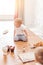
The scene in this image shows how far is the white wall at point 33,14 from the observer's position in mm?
2768

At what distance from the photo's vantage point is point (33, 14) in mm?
3133

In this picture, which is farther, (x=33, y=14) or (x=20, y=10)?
(x=20, y=10)

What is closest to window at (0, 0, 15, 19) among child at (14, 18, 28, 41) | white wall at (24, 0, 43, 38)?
white wall at (24, 0, 43, 38)

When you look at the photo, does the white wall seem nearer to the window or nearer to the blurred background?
the blurred background

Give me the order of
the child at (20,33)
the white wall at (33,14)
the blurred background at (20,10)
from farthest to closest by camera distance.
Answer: the blurred background at (20,10) < the white wall at (33,14) < the child at (20,33)

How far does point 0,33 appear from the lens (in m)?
1.65

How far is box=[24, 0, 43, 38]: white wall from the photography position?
277 cm

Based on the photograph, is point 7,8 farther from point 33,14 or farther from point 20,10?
point 33,14

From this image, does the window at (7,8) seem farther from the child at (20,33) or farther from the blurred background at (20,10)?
the child at (20,33)

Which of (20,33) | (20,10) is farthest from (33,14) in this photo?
(20,33)

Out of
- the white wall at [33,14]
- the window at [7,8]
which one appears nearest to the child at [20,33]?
the white wall at [33,14]

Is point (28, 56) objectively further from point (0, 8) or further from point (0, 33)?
point (0, 8)

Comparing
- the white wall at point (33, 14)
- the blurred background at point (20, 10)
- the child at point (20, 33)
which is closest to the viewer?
the child at point (20, 33)

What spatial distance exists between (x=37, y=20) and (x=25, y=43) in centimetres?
161
